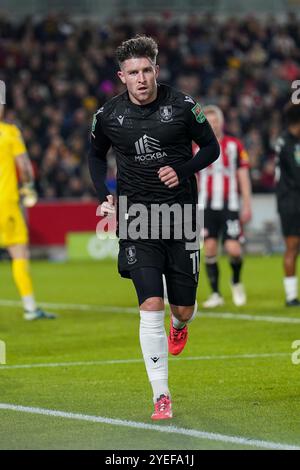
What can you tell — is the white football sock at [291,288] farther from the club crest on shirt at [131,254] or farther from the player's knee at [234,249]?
the club crest on shirt at [131,254]

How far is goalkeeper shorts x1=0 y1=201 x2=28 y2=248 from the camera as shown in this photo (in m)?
13.0

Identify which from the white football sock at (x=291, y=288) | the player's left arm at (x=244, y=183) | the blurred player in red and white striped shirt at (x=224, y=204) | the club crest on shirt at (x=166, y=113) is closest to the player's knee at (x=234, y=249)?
the blurred player in red and white striped shirt at (x=224, y=204)

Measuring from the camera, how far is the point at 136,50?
711 centimetres

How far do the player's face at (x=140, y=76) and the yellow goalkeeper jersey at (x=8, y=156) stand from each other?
5953mm

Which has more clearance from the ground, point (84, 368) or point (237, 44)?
point (237, 44)

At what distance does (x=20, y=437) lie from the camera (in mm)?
6375

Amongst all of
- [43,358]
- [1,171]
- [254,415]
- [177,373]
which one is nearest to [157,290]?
[254,415]

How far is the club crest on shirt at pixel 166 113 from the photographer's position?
23.8 ft

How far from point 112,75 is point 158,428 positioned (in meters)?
24.1

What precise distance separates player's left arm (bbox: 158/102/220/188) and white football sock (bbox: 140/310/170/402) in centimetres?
86

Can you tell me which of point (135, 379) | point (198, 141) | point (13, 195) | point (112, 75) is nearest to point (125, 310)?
point (13, 195)

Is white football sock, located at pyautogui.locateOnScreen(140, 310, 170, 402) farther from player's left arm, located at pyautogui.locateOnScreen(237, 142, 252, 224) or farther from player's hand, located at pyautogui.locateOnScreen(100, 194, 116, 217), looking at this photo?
player's left arm, located at pyautogui.locateOnScreen(237, 142, 252, 224)

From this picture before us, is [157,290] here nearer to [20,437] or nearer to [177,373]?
[20,437]

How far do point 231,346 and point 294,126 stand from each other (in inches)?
182
